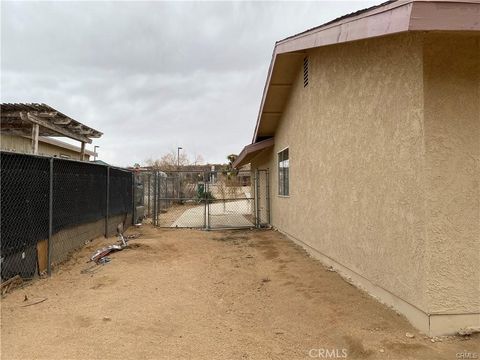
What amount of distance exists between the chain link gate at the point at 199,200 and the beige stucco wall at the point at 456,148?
988 cm

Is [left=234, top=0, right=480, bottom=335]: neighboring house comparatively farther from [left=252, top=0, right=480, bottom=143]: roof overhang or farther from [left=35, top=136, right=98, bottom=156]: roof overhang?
[left=35, top=136, right=98, bottom=156]: roof overhang

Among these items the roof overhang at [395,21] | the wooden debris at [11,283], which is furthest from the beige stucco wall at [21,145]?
the roof overhang at [395,21]

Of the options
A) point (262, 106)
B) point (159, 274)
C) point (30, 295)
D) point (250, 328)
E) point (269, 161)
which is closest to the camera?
point (250, 328)

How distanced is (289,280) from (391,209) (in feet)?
7.92

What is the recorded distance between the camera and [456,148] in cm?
378

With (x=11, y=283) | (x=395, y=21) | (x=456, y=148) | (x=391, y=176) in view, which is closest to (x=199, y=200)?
(x=11, y=283)

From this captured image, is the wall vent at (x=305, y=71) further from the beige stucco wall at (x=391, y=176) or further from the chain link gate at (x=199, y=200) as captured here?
the chain link gate at (x=199, y=200)

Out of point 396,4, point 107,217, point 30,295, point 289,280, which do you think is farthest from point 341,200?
point 107,217

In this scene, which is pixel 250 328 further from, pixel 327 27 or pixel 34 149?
pixel 34 149

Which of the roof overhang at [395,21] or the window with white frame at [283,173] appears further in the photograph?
the window with white frame at [283,173]

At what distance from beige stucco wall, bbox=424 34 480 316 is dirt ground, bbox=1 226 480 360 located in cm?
83

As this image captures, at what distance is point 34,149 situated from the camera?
1020 centimetres

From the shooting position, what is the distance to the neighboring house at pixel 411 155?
3.73m

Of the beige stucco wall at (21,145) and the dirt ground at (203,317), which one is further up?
the beige stucco wall at (21,145)
